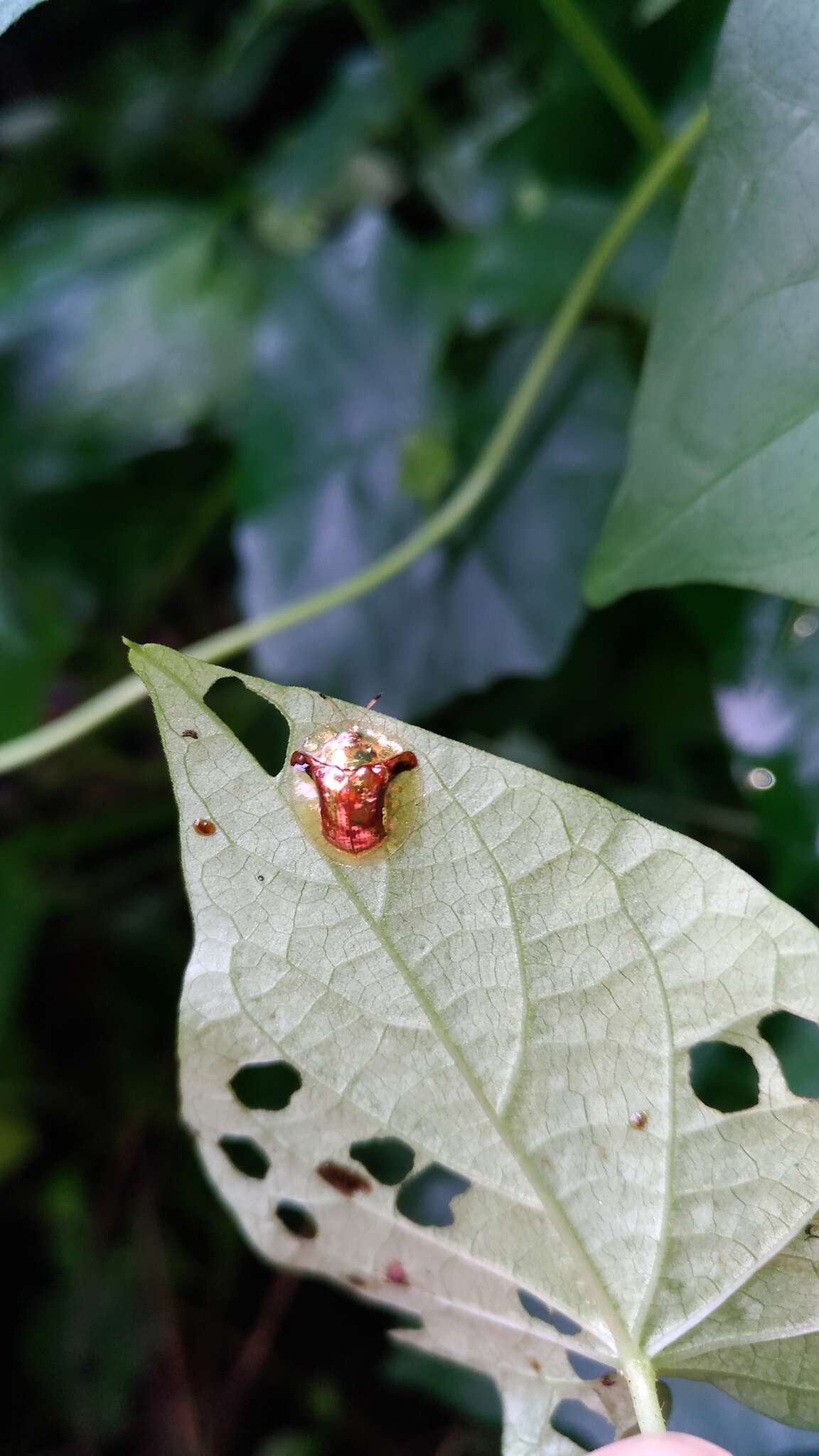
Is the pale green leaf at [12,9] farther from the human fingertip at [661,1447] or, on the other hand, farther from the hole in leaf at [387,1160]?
the hole in leaf at [387,1160]

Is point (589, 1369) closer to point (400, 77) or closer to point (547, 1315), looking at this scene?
point (547, 1315)

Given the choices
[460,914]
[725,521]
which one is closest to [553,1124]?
[460,914]

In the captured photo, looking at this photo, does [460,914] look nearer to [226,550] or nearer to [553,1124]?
[553,1124]

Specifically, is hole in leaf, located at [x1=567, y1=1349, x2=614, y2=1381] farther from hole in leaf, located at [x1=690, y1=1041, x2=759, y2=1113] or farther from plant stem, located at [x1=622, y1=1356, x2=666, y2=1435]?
hole in leaf, located at [x1=690, y1=1041, x2=759, y2=1113]

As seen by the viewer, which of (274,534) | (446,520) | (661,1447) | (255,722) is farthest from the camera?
(255,722)

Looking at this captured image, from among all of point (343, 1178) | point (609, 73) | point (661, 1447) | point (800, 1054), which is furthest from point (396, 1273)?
point (609, 73)

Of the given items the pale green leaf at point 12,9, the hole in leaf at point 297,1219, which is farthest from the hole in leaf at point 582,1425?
the pale green leaf at point 12,9
